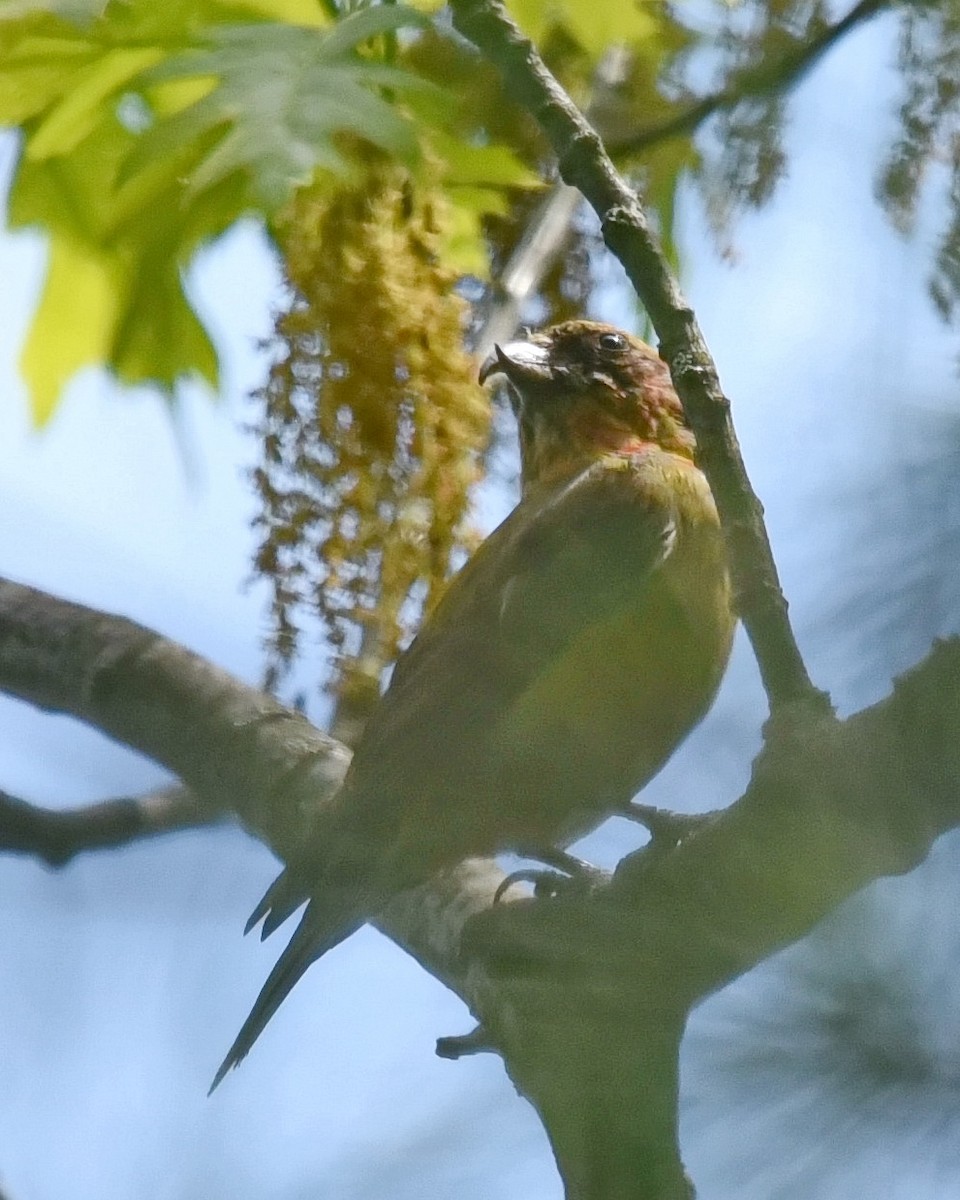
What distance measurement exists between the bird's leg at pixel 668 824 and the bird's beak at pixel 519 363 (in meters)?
1.72

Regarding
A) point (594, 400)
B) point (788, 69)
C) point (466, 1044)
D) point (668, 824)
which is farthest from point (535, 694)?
point (788, 69)

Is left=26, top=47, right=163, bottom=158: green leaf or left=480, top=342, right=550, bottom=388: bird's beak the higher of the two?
left=480, top=342, right=550, bottom=388: bird's beak

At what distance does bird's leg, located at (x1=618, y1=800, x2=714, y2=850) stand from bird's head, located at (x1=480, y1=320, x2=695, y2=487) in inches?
76.6

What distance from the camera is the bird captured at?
9.52 ft

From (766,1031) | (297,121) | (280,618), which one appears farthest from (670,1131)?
(297,121)

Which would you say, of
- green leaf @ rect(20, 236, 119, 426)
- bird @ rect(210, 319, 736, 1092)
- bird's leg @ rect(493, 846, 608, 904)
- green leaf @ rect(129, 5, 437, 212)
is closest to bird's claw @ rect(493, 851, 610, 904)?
bird's leg @ rect(493, 846, 608, 904)

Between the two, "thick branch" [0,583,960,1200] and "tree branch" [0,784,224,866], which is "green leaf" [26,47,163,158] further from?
"thick branch" [0,583,960,1200]

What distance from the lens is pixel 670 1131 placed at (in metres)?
1.40

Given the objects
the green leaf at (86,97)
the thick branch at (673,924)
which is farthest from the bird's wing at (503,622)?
the green leaf at (86,97)

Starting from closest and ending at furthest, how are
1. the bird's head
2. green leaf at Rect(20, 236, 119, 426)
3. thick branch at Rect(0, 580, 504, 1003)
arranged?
thick branch at Rect(0, 580, 504, 1003), green leaf at Rect(20, 236, 119, 426), the bird's head

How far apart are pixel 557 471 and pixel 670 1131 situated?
246 cm

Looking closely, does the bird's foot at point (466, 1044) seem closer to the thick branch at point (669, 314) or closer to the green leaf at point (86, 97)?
the thick branch at point (669, 314)

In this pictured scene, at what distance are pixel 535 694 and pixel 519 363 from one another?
0.90 m

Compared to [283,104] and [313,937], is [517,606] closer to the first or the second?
[313,937]
